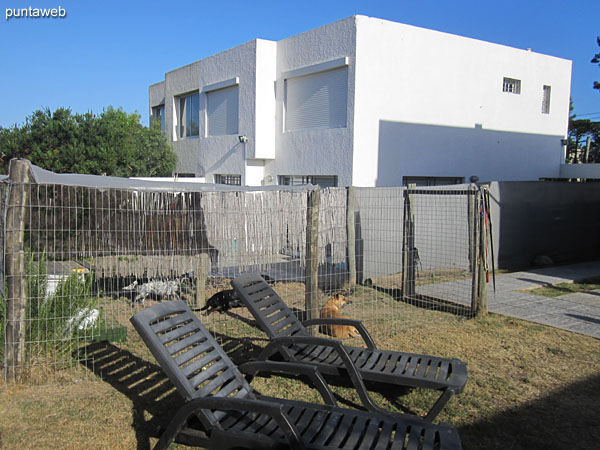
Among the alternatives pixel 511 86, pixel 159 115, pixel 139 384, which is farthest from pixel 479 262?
pixel 159 115

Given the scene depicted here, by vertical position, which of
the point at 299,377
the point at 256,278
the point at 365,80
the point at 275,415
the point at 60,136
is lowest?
the point at 299,377

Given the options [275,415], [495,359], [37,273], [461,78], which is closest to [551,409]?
[495,359]

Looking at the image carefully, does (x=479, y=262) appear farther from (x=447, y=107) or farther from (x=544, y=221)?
(x=447, y=107)

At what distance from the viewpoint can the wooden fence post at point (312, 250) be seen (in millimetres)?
5676

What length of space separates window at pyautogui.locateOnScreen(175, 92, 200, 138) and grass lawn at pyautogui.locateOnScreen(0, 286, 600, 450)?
39.5ft

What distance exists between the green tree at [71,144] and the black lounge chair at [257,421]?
11708mm

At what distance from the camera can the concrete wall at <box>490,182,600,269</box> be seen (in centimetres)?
1088

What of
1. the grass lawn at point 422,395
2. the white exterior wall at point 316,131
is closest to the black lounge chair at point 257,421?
the grass lawn at point 422,395

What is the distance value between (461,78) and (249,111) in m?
5.80

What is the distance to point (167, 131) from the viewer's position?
18328 millimetres

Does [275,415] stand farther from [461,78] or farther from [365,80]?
[461,78]

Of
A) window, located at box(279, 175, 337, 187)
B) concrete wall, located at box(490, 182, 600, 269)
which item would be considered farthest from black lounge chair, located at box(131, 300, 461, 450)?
window, located at box(279, 175, 337, 187)

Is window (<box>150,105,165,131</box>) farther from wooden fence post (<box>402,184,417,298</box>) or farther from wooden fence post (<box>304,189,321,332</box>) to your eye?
wooden fence post (<box>304,189,321,332</box>)

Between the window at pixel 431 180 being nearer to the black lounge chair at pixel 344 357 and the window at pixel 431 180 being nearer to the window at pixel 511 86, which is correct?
the window at pixel 511 86
